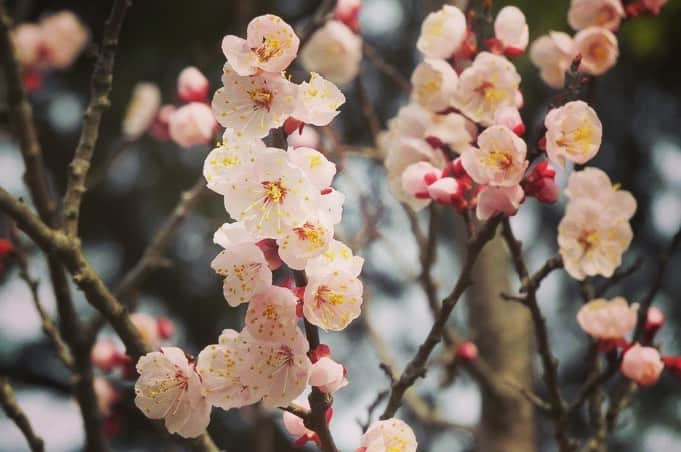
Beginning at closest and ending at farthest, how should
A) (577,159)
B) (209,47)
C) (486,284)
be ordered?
(577,159)
(486,284)
(209,47)

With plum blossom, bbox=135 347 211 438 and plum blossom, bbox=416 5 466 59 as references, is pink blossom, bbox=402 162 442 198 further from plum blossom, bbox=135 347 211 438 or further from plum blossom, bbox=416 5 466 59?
plum blossom, bbox=135 347 211 438

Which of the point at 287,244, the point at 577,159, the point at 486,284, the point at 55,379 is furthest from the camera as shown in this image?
the point at 55,379

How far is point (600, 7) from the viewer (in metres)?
1.56

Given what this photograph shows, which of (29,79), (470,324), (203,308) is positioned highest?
(29,79)

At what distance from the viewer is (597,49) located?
5.04 ft

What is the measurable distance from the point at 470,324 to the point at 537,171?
1100 mm

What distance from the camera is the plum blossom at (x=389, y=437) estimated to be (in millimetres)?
966

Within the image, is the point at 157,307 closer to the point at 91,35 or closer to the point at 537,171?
the point at 91,35

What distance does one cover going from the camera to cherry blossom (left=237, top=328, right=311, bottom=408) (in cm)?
87


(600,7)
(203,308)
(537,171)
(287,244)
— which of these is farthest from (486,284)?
(203,308)

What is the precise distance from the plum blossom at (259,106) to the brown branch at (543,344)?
0.47 meters

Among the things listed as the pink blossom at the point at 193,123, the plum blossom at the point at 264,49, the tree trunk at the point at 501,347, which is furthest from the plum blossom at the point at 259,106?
the tree trunk at the point at 501,347

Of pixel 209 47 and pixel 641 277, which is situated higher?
pixel 209 47

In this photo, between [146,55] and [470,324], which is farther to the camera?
[146,55]
